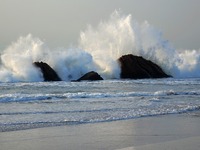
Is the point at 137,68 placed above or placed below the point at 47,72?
above

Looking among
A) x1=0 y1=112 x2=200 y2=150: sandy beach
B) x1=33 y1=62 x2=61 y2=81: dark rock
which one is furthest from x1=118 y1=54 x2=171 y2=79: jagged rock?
x1=0 y1=112 x2=200 y2=150: sandy beach

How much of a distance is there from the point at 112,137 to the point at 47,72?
30320 mm

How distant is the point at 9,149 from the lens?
770 cm

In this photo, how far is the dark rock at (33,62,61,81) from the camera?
38.4 meters

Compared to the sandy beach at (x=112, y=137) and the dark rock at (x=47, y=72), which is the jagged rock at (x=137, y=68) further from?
the sandy beach at (x=112, y=137)

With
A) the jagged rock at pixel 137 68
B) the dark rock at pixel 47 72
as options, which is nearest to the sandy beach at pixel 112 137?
the dark rock at pixel 47 72

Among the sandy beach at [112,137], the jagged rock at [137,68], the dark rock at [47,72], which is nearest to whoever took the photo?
the sandy beach at [112,137]

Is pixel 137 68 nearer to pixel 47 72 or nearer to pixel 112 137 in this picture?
pixel 47 72

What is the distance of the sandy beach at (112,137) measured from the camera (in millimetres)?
7969

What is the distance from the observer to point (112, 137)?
8.94 meters

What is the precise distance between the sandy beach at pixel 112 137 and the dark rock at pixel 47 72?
27.3 metres

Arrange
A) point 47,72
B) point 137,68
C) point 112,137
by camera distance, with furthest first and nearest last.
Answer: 1. point 137,68
2. point 47,72
3. point 112,137

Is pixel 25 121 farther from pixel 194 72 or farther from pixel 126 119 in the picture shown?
pixel 194 72

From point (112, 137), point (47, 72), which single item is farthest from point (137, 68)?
point (112, 137)
